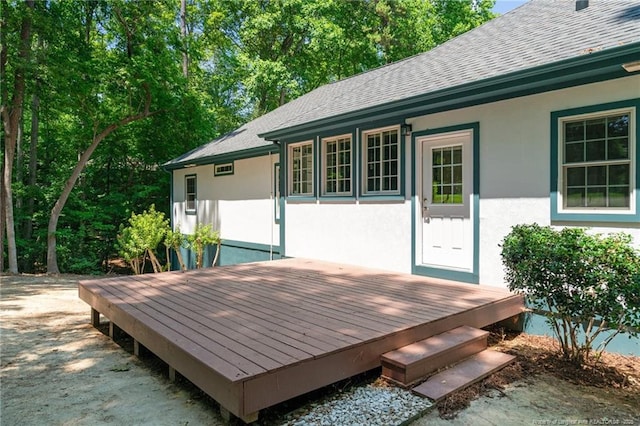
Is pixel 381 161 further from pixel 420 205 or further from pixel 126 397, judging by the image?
pixel 126 397

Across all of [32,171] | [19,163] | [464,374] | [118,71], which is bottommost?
[464,374]

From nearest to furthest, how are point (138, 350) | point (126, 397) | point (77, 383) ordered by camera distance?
point (126, 397) → point (77, 383) → point (138, 350)

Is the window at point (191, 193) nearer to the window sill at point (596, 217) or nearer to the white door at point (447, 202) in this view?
the white door at point (447, 202)

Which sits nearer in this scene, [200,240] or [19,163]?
[200,240]

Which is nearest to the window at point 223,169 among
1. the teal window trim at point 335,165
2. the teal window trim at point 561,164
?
the teal window trim at point 335,165

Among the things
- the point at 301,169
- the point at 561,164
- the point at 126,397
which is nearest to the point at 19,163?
the point at 301,169

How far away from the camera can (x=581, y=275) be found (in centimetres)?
315

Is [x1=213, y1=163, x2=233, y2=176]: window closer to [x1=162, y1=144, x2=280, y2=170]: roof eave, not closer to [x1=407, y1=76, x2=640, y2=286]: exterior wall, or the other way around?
[x1=162, y1=144, x2=280, y2=170]: roof eave

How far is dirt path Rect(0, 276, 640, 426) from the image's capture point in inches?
106

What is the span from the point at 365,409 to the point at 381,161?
4.18 meters

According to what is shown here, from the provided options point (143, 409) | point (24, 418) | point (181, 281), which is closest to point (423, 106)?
point (181, 281)

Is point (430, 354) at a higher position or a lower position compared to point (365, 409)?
higher

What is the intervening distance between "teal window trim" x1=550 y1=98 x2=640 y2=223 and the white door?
0.98 m

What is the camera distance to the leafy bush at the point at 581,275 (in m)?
2.98
